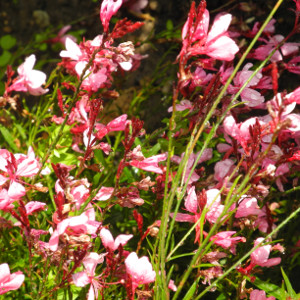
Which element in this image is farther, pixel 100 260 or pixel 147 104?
pixel 147 104

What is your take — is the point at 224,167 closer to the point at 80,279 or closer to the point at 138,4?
the point at 80,279

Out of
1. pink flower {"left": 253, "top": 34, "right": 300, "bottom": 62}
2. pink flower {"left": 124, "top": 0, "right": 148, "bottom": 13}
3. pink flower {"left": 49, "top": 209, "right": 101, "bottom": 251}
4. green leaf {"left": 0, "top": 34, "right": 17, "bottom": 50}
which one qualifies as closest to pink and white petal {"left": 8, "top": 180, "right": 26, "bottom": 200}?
pink flower {"left": 49, "top": 209, "right": 101, "bottom": 251}

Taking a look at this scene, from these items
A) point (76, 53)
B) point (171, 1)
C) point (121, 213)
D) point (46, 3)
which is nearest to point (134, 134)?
point (76, 53)

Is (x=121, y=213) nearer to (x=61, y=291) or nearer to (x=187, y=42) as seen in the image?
(x=61, y=291)

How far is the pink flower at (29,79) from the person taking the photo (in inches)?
49.1

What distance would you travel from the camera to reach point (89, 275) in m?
0.95

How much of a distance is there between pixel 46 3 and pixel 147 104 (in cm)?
95

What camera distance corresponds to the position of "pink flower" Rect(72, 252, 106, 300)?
90 centimetres

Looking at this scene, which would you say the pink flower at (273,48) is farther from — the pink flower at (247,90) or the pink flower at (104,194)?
the pink flower at (104,194)

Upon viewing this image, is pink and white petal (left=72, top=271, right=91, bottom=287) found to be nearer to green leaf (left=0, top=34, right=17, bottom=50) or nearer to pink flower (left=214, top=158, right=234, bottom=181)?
pink flower (left=214, top=158, right=234, bottom=181)

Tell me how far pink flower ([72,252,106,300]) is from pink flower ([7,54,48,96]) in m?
0.59

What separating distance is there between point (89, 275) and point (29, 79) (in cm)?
64

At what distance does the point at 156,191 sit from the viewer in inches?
43.5

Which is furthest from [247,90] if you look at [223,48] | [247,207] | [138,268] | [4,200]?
[4,200]
